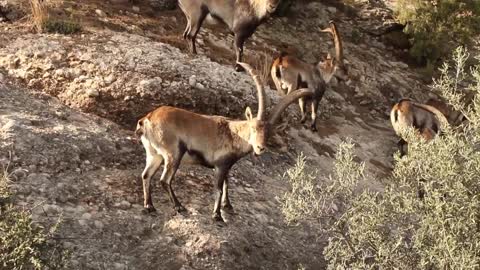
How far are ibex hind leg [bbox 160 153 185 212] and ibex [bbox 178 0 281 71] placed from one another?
4.66 metres

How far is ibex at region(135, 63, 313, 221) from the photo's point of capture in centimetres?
765

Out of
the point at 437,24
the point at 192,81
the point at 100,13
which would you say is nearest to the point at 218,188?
the point at 192,81

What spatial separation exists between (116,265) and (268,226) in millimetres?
2266

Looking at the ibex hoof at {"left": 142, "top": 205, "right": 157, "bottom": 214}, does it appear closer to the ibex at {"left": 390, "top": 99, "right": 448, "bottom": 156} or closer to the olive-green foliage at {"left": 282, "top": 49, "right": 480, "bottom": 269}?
the olive-green foliage at {"left": 282, "top": 49, "right": 480, "bottom": 269}

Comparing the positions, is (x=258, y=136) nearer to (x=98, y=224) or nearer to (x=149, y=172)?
(x=149, y=172)

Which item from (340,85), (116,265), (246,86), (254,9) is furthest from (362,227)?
(340,85)

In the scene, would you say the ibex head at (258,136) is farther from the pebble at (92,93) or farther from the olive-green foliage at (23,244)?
the pebble at (92,93)

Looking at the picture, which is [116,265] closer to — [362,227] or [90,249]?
[90,249]

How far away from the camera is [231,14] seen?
12180mm

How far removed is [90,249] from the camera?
688 centimetres

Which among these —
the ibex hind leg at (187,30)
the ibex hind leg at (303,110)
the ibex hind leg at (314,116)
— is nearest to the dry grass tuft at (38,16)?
the ibex hind leg at (187,30)

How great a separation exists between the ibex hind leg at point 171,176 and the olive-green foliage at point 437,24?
Result: 1028cm

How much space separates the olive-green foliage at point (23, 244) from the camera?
235 inches

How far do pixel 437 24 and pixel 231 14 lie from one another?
6305mm
